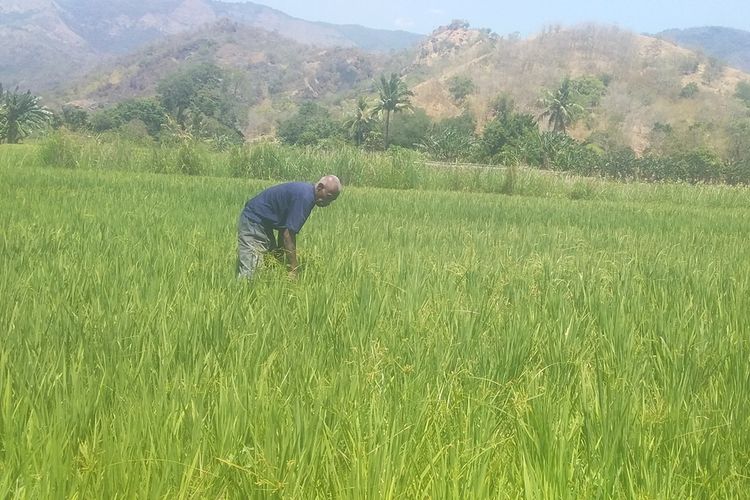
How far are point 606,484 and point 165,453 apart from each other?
103 cm

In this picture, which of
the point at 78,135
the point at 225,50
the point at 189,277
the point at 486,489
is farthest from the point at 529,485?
the point at 225,50

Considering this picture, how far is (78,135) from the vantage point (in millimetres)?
15789

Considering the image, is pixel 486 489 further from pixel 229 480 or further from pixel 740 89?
pixel 740 89

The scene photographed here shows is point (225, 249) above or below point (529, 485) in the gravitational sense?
below

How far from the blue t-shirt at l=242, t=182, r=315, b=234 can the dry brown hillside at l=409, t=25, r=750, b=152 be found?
6550cm

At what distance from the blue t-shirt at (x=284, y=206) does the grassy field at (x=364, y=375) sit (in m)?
0.32

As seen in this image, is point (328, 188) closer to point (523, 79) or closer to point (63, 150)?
point (63, 150)

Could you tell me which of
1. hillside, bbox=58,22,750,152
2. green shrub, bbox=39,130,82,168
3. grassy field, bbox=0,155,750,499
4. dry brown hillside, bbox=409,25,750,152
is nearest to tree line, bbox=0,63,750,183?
green shrub, bbox=39,130,82,168

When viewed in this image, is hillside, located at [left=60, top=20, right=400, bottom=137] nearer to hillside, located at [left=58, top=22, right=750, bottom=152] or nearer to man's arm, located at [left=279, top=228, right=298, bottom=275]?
hillside, located at [left=58, top=22, right=750, bottom=152]

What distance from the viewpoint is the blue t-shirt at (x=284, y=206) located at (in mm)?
4098

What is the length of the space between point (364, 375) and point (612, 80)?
9252 cm

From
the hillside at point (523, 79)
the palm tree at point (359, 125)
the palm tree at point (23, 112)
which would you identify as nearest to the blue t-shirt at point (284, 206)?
the palm tree at point (23, 112)

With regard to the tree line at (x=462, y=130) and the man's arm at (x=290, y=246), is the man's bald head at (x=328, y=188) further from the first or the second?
the tree line at (x=462, y=130)

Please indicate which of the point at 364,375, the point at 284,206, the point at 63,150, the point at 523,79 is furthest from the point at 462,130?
the point at 364,375
